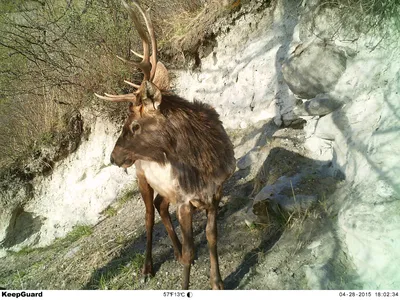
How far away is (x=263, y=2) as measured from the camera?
17.2 ft

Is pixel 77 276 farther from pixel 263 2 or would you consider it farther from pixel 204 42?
pixel 263 2

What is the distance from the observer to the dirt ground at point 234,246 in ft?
9.26

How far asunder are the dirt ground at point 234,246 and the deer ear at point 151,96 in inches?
58.9

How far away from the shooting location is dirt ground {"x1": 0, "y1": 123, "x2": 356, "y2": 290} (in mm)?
2822

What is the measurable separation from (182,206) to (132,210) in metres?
3.06

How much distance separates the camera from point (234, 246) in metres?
3.26

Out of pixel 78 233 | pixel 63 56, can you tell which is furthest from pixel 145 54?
pixel 63 56

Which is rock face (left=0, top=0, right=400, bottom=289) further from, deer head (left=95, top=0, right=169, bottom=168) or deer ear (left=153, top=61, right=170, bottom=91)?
deer ear (left=153, top=61, right=170, bottom=91)

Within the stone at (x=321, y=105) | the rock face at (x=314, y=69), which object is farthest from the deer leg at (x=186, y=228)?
the rock face at (x=314, y=69)

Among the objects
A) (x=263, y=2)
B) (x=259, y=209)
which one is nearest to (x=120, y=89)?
(x=263, y=2)

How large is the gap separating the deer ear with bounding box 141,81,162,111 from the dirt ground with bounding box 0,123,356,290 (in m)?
1.50

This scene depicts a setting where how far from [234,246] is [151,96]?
5.55 ft

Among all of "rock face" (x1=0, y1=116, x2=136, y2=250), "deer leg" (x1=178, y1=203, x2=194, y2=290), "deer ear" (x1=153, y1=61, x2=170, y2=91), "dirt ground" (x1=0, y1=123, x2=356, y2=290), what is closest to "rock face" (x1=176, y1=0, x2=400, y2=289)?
"dirt ground" (x1=0, y1=123, x2=356, y2=290)

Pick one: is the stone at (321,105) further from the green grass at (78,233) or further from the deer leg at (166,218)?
the green grass at (78,233)
